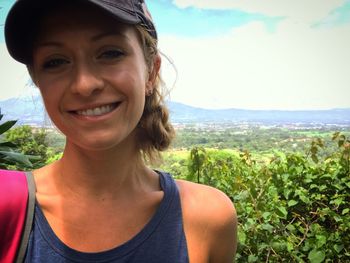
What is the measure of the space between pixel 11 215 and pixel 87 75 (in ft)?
1.31

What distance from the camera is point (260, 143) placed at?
3568 millimetres

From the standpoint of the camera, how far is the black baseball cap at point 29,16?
1.00 meters

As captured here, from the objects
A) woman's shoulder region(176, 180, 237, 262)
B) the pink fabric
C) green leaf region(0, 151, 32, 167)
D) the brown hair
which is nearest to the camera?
the pink fabric

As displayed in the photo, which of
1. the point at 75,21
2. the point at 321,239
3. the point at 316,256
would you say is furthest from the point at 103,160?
the point at 321,239

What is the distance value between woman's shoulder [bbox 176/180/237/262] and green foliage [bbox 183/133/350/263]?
878 mm

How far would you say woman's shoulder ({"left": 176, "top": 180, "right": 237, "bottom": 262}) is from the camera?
1.21 m

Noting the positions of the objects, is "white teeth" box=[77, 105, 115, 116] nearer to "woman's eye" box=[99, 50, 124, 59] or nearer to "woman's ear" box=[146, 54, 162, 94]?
"woman's eye" box=[99, 50, 124, 59]

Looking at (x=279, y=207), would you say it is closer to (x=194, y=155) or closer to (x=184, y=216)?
(x=194, y=155)

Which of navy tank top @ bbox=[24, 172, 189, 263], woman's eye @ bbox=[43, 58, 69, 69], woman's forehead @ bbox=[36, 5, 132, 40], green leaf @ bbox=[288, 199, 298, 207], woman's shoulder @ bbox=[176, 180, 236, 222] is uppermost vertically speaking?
woman's forehead @ bbox=[36, 5, 132, 40]

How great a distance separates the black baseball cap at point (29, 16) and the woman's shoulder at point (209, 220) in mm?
546

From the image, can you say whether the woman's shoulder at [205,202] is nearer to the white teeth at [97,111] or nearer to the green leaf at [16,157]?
the white teeth at [97,111]

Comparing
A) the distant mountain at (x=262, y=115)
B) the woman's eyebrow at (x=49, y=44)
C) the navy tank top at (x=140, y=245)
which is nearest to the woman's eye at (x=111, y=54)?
the woman's eyebrow at (x=49, y=44)

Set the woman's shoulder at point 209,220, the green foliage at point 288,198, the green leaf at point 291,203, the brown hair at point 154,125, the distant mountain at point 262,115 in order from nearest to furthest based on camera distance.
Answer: the woman's shoulder at point 209,220 → the brown hair at point 154,125 → the green foliage at point 288,198 → the green leaf at point 291,203 → the distant mountain at point 262,115

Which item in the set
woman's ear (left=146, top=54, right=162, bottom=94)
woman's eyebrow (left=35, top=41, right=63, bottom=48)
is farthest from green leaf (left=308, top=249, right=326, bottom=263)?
woman's eyebrow (left=35, top=41, right=63, bottom=48)
